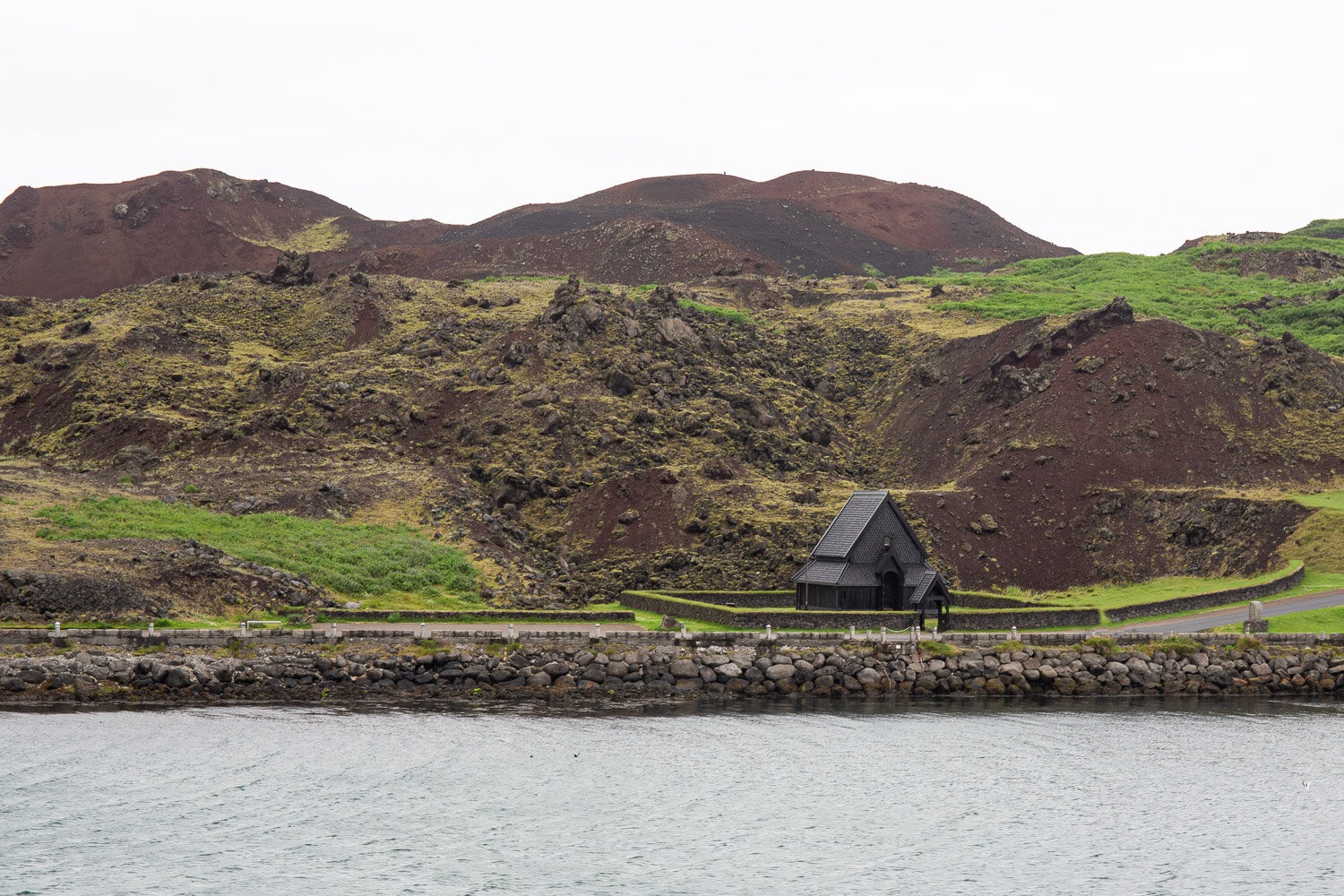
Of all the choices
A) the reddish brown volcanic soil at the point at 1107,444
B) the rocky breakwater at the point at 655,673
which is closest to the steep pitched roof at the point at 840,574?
the rocky breakwater at the point at 655,673

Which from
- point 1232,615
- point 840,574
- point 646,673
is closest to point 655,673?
point 646,673

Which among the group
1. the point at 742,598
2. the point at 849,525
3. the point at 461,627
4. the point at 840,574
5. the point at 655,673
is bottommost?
the point at 655,673

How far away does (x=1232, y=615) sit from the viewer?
64.5m

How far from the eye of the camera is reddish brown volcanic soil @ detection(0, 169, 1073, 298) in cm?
15250

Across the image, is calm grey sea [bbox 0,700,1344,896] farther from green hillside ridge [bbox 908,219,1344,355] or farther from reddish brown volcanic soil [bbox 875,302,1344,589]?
green hillside ridge [bbox 908,219,1344,355]

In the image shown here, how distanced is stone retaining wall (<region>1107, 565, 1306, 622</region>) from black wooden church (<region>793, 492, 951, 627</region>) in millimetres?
9436

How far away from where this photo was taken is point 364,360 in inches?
3910

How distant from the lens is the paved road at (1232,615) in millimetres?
61500

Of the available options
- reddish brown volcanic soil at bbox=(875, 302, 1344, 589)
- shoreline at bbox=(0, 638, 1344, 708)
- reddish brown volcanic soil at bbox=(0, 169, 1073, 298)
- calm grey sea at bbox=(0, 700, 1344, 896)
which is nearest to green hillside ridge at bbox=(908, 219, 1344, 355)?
reddish brown volcanic soil at bbox=(875, 302, 1344, 589)

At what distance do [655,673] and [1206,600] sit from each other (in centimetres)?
2975

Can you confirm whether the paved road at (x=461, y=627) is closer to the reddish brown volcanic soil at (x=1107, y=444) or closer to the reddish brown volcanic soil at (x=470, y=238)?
the reddish brown volcanic soil at (x=1107, y=444)

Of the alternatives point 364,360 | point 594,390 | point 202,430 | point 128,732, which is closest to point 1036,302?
point 594,390

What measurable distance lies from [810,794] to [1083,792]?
299 inches

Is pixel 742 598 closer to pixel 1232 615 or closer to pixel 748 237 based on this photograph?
pixel 1232 615
